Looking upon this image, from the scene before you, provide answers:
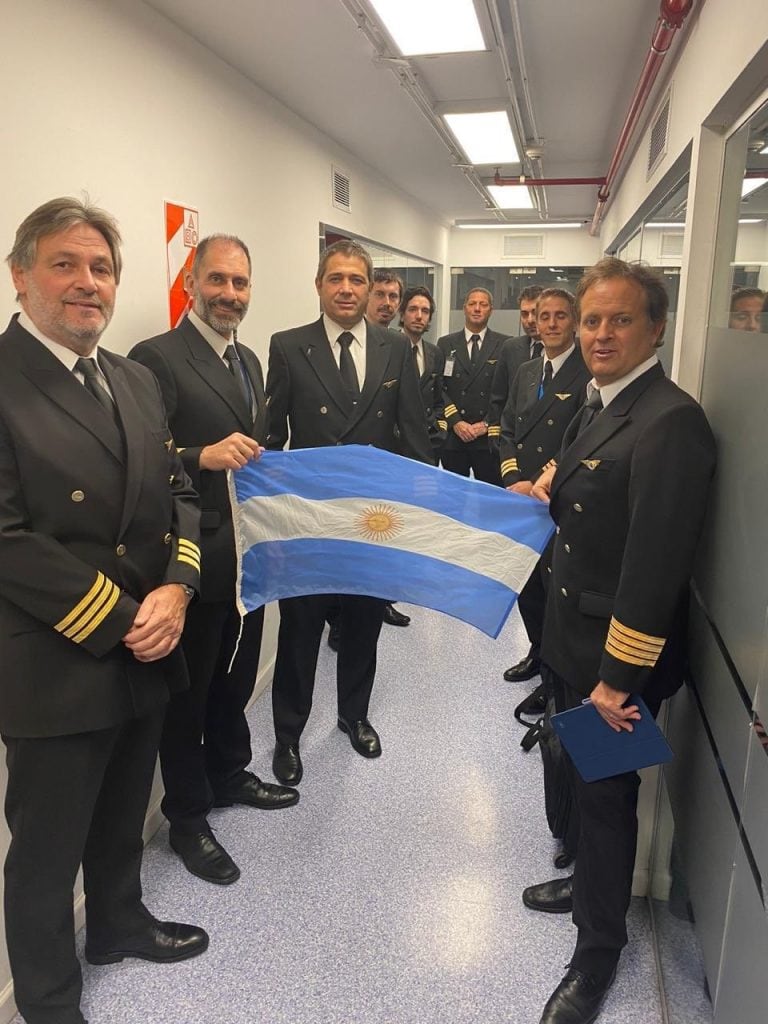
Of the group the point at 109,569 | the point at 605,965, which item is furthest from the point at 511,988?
the point at 109,569

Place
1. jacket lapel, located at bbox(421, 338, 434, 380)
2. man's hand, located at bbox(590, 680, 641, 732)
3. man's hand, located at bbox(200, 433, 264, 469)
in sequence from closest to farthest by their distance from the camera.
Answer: man's hand, located at bbox(590, 680, 641, 732) < man's hand, located at bbox(200, 433, 264, 469) < jacket lapel, located at bbox(421, 338, 434, 380)

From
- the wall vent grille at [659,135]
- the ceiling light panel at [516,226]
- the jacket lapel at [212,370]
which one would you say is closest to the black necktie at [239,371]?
the jacket lapel at [212,370]

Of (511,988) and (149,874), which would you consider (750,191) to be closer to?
(511,988)

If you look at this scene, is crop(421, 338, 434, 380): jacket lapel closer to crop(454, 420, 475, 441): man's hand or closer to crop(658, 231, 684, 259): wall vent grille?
crop(454, 420, 475, 441): man's hand

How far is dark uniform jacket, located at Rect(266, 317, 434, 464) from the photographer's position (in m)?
2.63

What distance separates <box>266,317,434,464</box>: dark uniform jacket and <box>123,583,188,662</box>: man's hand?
3.40ft

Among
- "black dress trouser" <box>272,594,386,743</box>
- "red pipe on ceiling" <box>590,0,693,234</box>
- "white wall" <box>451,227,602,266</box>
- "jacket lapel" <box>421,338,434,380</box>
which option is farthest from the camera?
"white wall" <box>451,227,602,266</box>

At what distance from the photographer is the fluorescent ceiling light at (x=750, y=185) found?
182 centimetres

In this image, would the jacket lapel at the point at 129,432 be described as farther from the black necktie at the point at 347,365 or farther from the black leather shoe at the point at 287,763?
the black leather shoe at the point at 287,763

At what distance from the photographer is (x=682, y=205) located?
9.14ft

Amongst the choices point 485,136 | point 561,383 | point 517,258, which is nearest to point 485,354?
point 485,136

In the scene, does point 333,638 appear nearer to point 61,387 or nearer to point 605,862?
point 605,862

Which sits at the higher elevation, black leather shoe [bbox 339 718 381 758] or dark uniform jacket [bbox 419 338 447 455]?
dark uniform jacket [bbox 419 338 447 455]

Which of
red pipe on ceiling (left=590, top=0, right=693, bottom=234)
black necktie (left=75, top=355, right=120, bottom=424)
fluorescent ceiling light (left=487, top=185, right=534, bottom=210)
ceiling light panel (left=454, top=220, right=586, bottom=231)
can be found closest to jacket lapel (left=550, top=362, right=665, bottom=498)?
black necktie (left=75, top=355, right=120, bottom=424)
